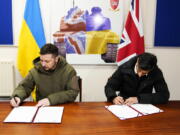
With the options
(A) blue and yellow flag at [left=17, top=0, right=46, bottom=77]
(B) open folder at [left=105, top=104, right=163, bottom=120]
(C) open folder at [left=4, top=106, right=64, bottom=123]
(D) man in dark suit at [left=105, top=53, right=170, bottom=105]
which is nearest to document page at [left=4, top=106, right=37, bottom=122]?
(C) open folder at [left=4, top=106, right=64, bottom=123]

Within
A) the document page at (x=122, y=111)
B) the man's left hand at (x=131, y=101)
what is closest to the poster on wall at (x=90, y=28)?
the man's left hand at (x=131, y=101)

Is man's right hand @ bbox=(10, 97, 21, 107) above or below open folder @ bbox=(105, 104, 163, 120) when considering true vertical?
above

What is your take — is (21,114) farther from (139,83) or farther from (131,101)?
(139,83)

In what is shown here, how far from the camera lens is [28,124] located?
1514mm

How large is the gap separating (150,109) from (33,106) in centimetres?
92

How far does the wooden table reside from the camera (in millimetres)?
1422

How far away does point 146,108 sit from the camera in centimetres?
189

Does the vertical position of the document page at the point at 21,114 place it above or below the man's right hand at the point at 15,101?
below

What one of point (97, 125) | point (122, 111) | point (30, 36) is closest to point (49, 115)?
point (97, 125)

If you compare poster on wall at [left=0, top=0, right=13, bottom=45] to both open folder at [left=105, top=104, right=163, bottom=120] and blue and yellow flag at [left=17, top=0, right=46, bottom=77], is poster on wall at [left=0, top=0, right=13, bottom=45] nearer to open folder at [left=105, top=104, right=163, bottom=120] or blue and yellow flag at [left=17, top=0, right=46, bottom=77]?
blue and yellow flag at [left=17, top=0, right=46, bottom=77]

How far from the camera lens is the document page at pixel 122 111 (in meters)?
1.70

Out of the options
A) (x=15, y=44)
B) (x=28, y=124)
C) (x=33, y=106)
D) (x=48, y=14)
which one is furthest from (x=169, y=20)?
(x=28, y=124)

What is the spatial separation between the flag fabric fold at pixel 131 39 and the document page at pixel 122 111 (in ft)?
A: 5.35

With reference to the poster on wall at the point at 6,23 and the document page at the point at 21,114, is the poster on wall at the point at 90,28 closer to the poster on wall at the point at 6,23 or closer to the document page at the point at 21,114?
the poster on wall at the point at 6,23
